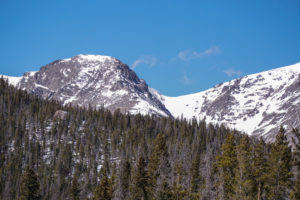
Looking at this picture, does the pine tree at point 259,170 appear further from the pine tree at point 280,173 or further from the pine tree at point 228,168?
the pine tree at point 228,168

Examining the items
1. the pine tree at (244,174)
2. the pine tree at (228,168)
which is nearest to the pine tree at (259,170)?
the pine tree at (244,174)

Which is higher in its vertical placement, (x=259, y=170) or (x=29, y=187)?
(x=259, y=170)

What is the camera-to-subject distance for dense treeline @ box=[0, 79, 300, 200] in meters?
52.8

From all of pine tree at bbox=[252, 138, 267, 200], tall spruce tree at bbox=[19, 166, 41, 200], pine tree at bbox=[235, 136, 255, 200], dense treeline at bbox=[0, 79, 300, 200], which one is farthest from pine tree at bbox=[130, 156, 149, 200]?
pine tree at bbox=[252, 138, 267, 200]

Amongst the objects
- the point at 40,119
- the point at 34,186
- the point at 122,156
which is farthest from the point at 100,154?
the point at 34,186

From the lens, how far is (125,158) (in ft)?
410

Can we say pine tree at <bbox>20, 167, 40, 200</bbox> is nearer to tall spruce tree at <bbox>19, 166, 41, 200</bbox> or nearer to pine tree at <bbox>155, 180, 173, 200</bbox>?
tall spruce tree at <bbox>19, 166, 41, 200</bbox>

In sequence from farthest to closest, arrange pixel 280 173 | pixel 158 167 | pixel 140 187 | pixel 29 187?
pixel 158 167
pixel 140 187
pixel 29 187
pixel 280 173

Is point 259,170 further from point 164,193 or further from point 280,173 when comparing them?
point 164,193

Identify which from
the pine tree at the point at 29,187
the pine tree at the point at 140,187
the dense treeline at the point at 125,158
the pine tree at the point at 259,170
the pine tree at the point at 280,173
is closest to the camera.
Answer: the pine tree at the point at 280,173

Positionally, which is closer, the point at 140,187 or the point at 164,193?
the point at 164,193

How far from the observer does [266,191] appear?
52875 mm

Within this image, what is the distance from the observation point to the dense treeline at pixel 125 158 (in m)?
52.8

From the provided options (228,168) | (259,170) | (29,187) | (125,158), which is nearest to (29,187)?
(29,187)
